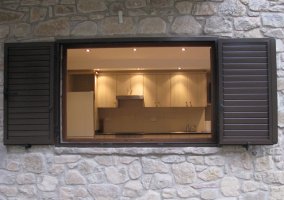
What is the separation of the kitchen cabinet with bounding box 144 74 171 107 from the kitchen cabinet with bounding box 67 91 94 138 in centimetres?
324

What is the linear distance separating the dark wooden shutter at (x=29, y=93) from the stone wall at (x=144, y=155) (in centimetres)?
12

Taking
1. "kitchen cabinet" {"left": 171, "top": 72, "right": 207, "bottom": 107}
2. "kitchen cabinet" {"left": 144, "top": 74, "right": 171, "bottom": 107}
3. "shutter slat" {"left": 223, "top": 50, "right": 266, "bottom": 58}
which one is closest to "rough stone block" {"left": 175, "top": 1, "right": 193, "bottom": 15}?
"shutter slat" {"left": 223, "top": 50, "right": 266, "bottom": 58}

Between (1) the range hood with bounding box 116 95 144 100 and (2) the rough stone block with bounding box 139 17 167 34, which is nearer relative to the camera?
(2) the rough stone block with bounding box 139 17 167 34

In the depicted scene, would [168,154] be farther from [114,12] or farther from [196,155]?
[114,12]

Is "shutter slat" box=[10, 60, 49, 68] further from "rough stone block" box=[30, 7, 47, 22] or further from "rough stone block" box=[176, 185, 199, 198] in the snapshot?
"rough stone block" box=[176, 185, 199, 198]

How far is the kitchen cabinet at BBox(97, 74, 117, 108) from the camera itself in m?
8.09

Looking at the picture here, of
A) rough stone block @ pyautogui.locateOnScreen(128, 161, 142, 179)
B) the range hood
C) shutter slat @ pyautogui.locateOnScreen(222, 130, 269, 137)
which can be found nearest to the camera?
shutter slat @ pyautogui.locateOnScreen(222, 130, 269, 137)

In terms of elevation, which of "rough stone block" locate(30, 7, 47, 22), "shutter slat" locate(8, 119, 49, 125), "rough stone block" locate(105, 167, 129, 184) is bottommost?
"rough stone block" locate(105, 167, 129, 184)

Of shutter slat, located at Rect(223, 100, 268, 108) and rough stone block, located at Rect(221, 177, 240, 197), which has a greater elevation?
shutter slat, located at Rect(223, 100, 268, 108)

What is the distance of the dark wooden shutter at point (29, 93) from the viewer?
397 cm

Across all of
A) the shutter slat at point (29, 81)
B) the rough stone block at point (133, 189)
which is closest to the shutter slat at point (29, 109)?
the shutter slat at point (29, 81)

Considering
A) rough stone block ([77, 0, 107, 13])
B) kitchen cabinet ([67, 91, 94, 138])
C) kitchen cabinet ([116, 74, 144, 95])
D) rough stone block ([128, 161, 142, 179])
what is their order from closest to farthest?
rough stone block ([128, 161, 142, 179]) < rough stone block ([77, 0, 107, 13]) < kitchen cabinet ([67, 91, 94, 138]) < kitchen cabinet ([116, 74, 144, 95])

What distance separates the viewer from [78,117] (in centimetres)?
461

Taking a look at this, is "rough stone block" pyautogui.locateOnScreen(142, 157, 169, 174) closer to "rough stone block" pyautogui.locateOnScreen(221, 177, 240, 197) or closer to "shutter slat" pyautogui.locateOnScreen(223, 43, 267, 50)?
"rough stone block" pyautogui.locateOnScreen(221, 177, 240, 197)
